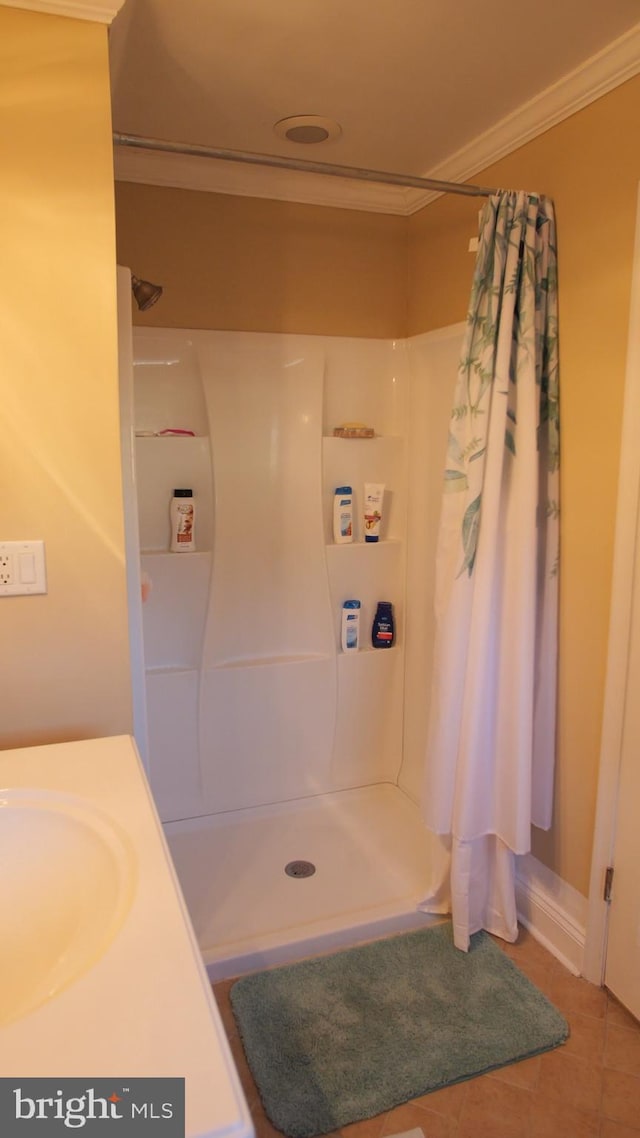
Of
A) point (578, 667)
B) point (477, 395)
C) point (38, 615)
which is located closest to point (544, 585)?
point (578, 667)

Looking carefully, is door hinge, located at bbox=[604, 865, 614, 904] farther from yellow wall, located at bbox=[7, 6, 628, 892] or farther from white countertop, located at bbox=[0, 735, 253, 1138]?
white countertop, located at bbox=[0, 735, 253, 1138]

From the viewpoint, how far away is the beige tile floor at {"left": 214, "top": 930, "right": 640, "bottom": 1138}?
151cm

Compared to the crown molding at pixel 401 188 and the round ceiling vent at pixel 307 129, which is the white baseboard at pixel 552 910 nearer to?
the crown molding at pixel 401 188

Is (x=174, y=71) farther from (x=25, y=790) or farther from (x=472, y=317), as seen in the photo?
(x=25, y=790)

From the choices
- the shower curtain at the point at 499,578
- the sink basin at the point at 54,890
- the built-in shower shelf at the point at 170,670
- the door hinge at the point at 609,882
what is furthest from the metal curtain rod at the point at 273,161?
the door hinge at the point at 609,882

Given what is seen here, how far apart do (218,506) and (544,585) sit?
3.86 feet

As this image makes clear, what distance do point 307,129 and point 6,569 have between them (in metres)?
1.59

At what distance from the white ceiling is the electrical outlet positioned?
119 centimetres

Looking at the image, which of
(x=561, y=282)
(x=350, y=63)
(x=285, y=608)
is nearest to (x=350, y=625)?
(x=285, y=608)

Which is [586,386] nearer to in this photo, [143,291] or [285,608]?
[143,291]

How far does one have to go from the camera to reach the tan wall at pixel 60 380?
1.32 metres

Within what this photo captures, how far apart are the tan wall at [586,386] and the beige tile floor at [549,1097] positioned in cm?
35

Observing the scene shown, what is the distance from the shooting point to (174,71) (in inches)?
69.1

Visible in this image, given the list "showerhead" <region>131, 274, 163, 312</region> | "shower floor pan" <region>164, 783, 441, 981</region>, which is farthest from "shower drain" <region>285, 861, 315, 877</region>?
"showerhead" <region>131, 274, 163, 312</region>
